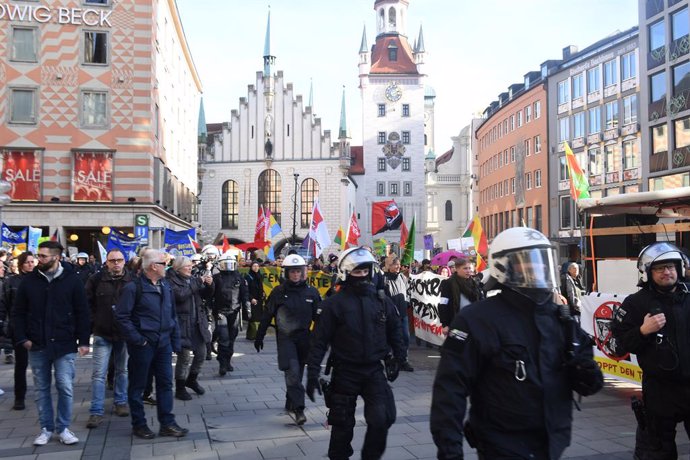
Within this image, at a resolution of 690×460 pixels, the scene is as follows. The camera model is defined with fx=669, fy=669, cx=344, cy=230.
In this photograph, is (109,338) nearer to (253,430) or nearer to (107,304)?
(107,304)

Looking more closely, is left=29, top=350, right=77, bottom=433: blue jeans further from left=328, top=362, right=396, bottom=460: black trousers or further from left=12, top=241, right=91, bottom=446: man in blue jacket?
left=328, top=362, right=396, bottom=460: black trousers

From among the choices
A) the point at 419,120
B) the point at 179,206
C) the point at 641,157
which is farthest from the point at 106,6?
the point at 419,120

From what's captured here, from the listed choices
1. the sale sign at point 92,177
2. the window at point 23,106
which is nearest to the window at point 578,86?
the sale sign at point 92,177

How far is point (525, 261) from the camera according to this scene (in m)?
3.13

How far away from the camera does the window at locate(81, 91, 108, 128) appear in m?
28.7

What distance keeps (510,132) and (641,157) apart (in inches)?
836

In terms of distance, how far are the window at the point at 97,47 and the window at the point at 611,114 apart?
1128 inches

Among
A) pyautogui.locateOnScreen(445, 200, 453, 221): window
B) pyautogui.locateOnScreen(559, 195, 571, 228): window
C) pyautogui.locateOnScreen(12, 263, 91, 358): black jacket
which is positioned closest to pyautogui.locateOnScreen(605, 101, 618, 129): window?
pyautogui.locateOnScreen(559, 195, 571, 228): window

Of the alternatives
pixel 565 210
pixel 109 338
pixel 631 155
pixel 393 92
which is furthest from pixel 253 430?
pixel 393 92

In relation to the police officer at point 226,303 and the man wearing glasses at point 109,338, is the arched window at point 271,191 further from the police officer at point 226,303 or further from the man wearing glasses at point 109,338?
the man wearing glasses at point 109,338

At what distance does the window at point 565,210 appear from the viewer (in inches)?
1768

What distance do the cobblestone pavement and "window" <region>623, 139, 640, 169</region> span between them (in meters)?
31.7

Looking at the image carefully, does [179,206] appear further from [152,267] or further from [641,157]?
[152,267]

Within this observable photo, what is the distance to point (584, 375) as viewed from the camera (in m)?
2.96
